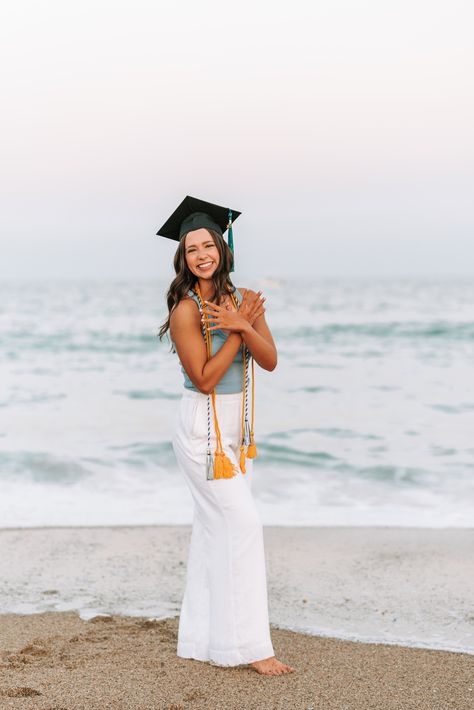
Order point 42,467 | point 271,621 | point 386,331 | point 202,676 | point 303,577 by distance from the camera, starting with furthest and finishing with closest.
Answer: point 386,331
point 42,467
point 303,577
point 271,621
point 202,676

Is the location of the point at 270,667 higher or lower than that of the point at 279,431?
higher

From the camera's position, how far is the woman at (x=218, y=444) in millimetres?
3596

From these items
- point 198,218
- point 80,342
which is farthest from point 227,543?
point 80,342

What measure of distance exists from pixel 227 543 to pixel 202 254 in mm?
1253

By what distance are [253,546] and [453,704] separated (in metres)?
1.01

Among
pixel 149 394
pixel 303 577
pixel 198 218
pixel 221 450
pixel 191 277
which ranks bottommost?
pixel 149 394

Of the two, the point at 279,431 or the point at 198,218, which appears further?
the point at 279,431

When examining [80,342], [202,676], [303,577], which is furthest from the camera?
[80,342]

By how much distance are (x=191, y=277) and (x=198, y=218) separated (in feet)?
0.87

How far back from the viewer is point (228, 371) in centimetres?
372

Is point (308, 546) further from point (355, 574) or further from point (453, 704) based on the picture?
point (453, 704)

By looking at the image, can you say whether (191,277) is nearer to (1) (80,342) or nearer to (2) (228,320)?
(2) (228,320)

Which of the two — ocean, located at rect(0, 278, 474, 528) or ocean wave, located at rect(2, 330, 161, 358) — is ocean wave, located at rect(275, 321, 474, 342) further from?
ocean wave, located at rect(2, 330, 161, 358)

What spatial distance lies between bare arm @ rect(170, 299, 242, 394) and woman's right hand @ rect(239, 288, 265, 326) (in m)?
0.11
